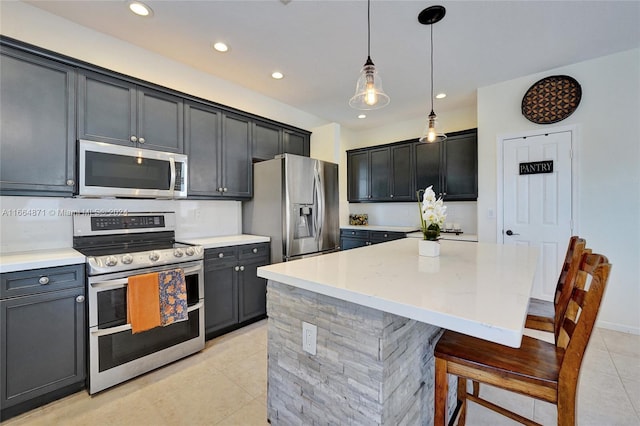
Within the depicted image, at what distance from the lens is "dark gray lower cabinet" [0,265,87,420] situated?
160 cm

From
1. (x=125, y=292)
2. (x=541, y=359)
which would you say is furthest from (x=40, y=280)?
(x=541, y=359)

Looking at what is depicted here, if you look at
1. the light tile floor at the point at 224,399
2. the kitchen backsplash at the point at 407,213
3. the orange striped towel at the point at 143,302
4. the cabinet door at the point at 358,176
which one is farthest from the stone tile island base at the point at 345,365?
the cabinet door at the point at 358,176

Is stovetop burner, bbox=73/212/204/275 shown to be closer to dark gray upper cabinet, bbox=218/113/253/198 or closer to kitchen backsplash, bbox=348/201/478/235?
dark gray upper cabinet, bbox=218/113/253/198

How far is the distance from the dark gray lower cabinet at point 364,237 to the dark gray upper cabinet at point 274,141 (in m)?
1.57

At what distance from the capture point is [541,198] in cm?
313

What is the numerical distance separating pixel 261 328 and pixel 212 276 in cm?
79

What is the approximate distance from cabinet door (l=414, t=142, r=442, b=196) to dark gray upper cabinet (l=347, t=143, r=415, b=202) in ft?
0.38

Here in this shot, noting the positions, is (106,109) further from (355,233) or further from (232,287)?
(355,233)

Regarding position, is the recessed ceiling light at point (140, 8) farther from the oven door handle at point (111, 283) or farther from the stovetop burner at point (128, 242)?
the oven door handle at point (111, 283)

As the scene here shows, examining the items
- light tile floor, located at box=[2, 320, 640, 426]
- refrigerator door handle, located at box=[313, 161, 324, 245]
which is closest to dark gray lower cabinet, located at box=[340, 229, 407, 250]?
refrigerator door handle, located at box=[313, 161, 324, 245]

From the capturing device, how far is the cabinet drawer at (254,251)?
2828mm

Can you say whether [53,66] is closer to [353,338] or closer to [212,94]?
[212,94]

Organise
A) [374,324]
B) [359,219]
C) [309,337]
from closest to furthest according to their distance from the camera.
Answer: [374,324], [309,337], [359,219]

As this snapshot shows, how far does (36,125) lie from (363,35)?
257 centimetres
